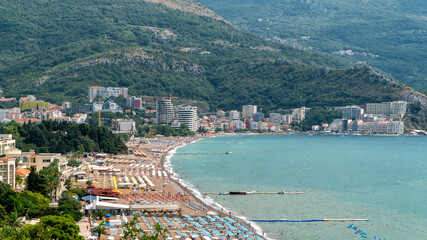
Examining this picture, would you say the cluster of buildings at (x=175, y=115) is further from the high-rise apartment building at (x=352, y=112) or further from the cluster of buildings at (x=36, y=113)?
the high-rise apartment building at (x=352, y=112)

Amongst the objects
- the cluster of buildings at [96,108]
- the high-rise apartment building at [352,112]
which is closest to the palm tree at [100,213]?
the cluster of buildings at [96,108]

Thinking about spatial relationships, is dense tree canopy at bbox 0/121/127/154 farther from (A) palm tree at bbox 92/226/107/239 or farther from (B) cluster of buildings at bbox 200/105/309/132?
(B) cluster of buildings at bbox 200/105/309/132

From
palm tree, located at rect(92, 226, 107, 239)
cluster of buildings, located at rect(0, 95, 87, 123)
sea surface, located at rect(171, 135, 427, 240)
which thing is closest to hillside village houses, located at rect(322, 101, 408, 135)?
sea surface, located at rect(171, 135, 427, 240)

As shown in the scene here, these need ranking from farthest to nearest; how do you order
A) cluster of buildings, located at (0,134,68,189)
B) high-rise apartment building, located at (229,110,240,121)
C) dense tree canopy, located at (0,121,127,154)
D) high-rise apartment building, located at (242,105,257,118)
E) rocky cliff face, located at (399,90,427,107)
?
high-rise apartment building, located at (242,105,257,118) → high-rise apartment building, located at (229,110,240,121) → rocky cliff face, located at (399,90,427,107) → dense tree canopy, located at (0,121,127,154) → cluster of buildings, located at (0,134,68,189)

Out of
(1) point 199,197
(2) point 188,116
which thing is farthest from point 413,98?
(1) point 199,197

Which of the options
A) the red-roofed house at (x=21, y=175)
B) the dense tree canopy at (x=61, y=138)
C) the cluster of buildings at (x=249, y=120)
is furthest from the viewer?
the cluster of buildings at (x=249, y=120)

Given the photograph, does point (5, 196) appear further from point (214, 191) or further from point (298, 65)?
point (298, 65)
